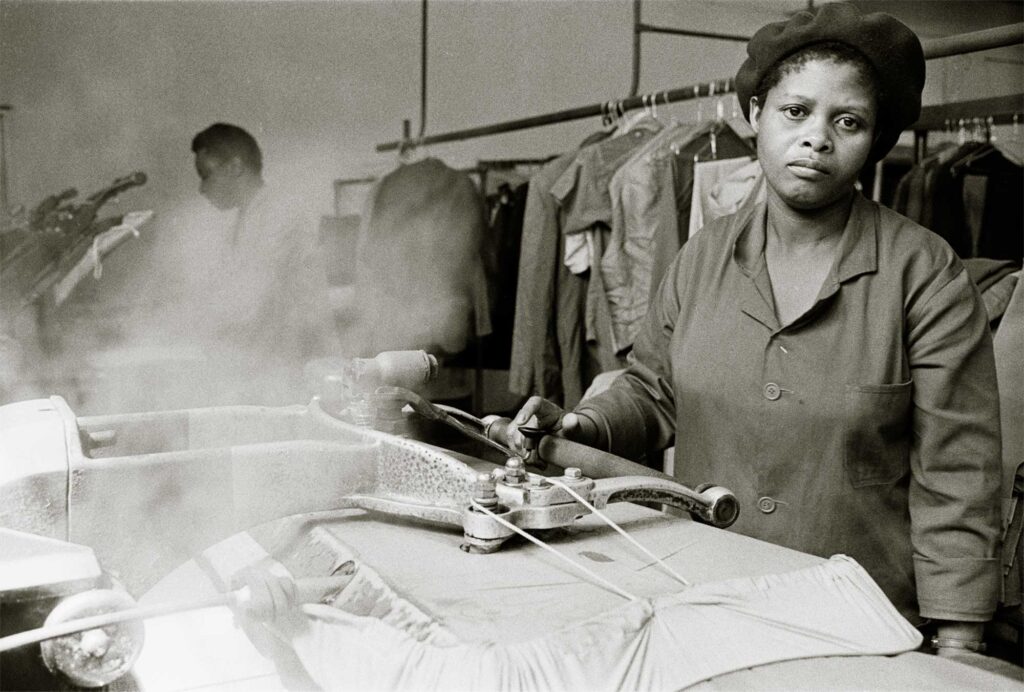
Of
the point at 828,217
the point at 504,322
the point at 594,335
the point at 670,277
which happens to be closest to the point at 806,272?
the point at 828,217

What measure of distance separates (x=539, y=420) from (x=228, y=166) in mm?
2453

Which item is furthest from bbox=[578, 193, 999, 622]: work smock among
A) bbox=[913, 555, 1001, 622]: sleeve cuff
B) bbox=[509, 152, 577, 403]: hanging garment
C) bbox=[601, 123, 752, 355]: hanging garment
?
bbox=[509, 152, 577, 403]: hanging garment

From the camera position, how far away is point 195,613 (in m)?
0.92

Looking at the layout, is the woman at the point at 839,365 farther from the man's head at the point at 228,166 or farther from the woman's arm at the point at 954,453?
the man's head at the point at 228,166

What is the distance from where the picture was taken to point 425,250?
3.85 metres

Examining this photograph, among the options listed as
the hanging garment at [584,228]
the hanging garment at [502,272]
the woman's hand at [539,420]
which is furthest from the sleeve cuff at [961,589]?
the hanging garment at [502,272]

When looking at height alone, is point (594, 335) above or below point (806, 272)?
below

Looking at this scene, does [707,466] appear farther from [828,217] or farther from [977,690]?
[977,690]

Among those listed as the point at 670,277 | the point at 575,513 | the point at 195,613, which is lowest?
the point at 195,613

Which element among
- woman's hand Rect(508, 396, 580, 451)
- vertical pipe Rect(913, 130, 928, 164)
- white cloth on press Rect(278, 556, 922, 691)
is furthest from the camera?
vertical pipe Rect(913, 130, 928, 164)

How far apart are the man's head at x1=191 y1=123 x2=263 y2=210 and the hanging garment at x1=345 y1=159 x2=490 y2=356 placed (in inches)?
24.0

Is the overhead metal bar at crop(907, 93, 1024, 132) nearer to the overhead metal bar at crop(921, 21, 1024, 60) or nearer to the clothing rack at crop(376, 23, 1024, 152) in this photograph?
the clothing rack at crop(376, 23, 1024, 152)

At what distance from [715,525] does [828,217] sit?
596mm

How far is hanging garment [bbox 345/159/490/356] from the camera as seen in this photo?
363 cm
